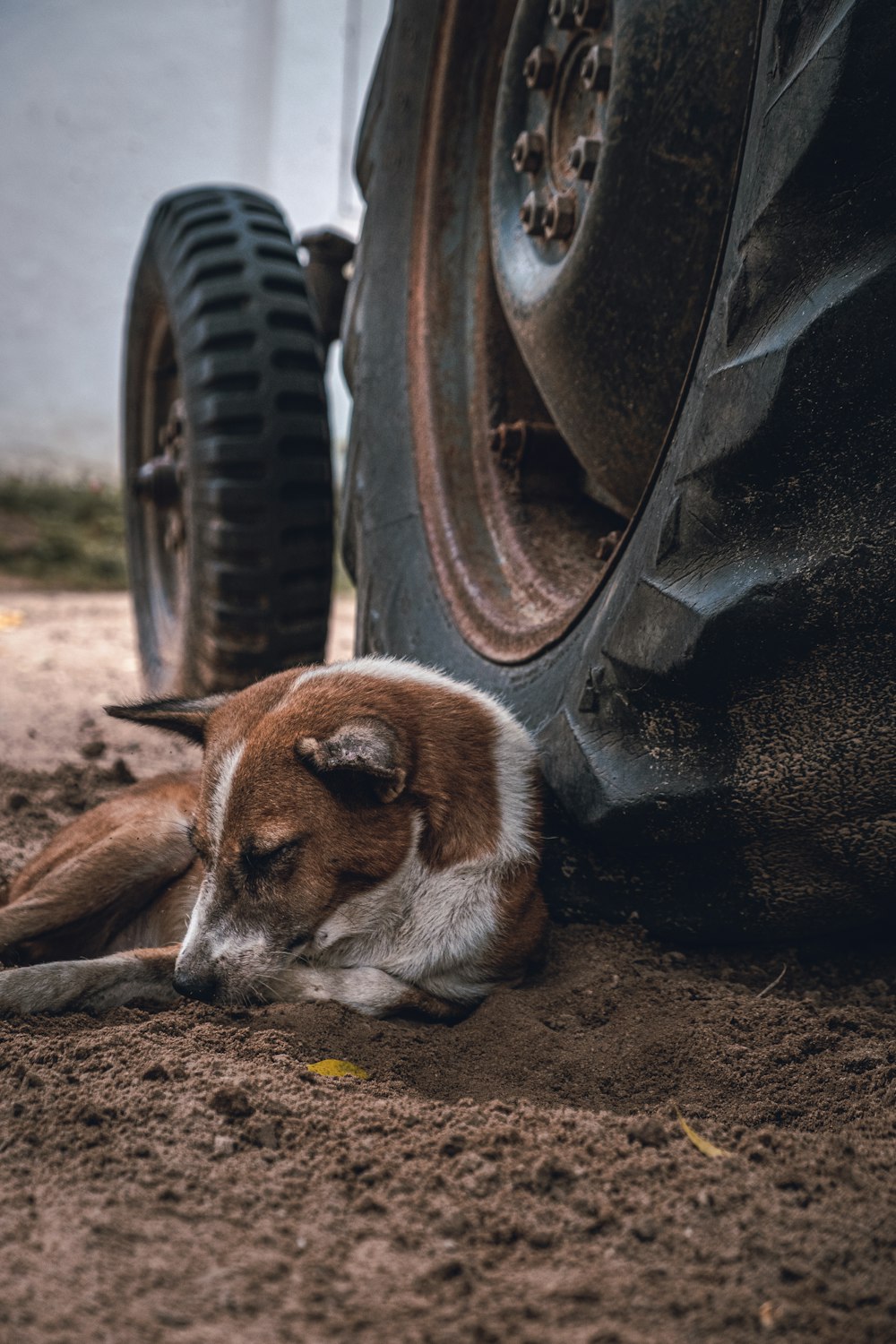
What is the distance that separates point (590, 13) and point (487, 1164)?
77.1 inches

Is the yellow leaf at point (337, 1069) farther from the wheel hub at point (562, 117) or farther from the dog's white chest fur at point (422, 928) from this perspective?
the wheel hub at point (562, 117)

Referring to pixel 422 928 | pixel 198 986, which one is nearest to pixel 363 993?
pixel 422 928

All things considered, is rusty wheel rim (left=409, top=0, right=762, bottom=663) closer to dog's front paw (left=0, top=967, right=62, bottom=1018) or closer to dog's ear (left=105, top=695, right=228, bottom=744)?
dog's ear (left=105, top=695, right=228, bottom=744)

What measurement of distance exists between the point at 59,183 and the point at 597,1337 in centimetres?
1038

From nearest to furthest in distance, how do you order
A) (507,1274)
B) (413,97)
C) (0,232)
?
1. (507,1274)
2. (413,97)
3. (0,232)

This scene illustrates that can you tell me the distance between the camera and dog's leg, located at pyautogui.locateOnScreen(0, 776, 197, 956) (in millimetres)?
2256

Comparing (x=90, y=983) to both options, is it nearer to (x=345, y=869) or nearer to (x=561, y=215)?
(x=345, y=869)

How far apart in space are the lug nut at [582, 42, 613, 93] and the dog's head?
3.89ft

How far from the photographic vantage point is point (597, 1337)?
1.04m

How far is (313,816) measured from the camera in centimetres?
206

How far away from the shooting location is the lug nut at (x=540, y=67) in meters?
2.25

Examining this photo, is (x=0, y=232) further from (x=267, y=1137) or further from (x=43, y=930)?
(x=267, y=1137)

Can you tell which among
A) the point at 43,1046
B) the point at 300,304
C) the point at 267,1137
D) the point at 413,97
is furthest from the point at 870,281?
the point at 300,304

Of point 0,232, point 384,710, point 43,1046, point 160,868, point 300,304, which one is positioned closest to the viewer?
point 43,1046
